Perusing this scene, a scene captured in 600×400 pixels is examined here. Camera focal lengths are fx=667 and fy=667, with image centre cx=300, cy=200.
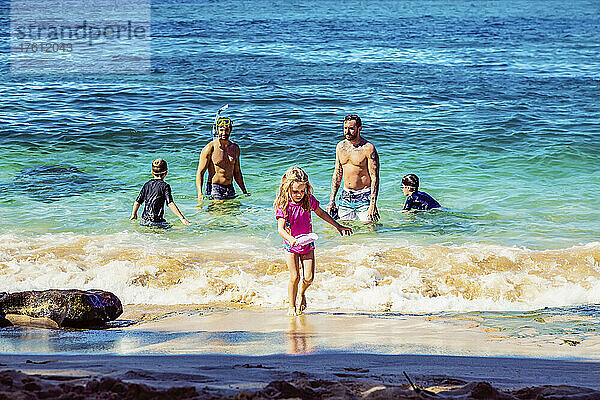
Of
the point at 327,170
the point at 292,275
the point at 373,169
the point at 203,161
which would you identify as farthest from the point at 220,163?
the point at 292,275

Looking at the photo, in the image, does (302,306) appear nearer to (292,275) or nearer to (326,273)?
(292,275)

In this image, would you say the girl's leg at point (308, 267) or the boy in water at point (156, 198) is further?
the boy in water at point (156, 198)

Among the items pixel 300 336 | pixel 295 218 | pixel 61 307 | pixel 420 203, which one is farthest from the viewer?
pixel 420 203

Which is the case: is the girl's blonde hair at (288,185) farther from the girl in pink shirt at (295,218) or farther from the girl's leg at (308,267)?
the girl's leg at (308,267)

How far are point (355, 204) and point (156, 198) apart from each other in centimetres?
281

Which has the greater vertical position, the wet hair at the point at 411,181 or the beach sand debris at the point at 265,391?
the wet hair at the point at 411,181

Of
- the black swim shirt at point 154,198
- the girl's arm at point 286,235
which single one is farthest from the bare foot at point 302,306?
the black swim shirt at point 154,198

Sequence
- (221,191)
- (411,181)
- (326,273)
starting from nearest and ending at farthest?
(326,273) → (411,181) → (221,191)

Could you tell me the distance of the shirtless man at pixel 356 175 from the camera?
902 cm

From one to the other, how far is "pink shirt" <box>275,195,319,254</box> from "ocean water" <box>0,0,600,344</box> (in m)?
0.94

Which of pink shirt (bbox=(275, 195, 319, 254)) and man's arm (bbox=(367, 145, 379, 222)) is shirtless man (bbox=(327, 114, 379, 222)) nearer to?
man's arm (bbox=(367, 145, 379, 222))

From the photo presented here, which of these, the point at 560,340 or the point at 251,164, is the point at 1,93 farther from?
the point at 560,340

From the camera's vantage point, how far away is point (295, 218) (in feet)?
19.7

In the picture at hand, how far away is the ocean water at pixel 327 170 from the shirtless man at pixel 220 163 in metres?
0.28
